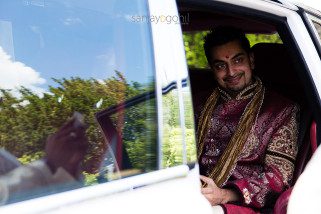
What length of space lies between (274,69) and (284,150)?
74 cm

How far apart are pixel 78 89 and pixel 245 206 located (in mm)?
1322

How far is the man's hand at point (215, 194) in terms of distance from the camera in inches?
100

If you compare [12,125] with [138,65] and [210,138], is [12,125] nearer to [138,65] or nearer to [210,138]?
[138,65]

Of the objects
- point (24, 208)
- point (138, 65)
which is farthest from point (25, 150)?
point (138, 65)

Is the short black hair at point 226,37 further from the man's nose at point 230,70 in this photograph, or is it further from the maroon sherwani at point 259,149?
the maroon sherwani at point 259,149

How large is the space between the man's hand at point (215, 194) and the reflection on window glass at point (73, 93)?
33.4 inches

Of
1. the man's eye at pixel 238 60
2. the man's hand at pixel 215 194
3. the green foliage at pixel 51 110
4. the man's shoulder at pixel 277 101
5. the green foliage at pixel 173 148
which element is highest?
the man's eye at pixel 238 60

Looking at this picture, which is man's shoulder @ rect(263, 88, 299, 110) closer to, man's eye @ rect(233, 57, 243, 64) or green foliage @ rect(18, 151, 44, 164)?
man's eye @ rect(233, 57, 243, 64)

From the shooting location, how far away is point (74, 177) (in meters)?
1.59

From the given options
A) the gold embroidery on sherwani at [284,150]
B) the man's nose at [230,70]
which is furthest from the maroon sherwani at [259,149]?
the man's nose at [230,70]

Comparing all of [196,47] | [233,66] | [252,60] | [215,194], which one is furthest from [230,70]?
[196,47]

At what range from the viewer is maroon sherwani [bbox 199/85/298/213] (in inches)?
107

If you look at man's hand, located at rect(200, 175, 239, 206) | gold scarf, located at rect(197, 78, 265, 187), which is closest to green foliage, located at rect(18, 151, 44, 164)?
man's hand, located at rect(200, 175, 239, 206)

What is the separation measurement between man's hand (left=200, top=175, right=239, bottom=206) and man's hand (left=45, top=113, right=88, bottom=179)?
3.27 ft
